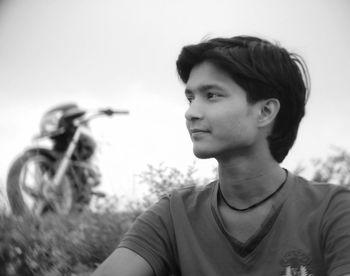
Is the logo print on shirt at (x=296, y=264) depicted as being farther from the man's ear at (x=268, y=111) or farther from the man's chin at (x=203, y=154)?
the man's ear at (x=268, y=111)

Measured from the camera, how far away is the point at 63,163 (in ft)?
23.4

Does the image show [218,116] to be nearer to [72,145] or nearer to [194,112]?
[194,112]

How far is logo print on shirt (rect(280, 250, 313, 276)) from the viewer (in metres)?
2.31

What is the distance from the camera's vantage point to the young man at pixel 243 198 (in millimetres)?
2352

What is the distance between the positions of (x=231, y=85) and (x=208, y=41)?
22 cm

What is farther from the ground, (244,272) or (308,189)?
(308,189)

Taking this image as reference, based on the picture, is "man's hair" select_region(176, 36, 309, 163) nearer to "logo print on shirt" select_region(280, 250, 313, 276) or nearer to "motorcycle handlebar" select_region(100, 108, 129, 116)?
"logo print on shirt" select_region(280, 250, 313, 276)

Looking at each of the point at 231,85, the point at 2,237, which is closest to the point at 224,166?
the point at 231,85

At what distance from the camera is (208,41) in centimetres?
273

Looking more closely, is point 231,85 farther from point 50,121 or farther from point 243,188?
point 50,121

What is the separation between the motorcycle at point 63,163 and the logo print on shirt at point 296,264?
10.3 ft

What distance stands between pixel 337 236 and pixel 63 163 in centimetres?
510

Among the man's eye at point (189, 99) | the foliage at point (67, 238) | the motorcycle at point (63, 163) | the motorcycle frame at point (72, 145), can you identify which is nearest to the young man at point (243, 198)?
the man's eye at point (189, 99)

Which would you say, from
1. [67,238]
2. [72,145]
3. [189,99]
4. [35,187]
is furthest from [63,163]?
[189,99]
